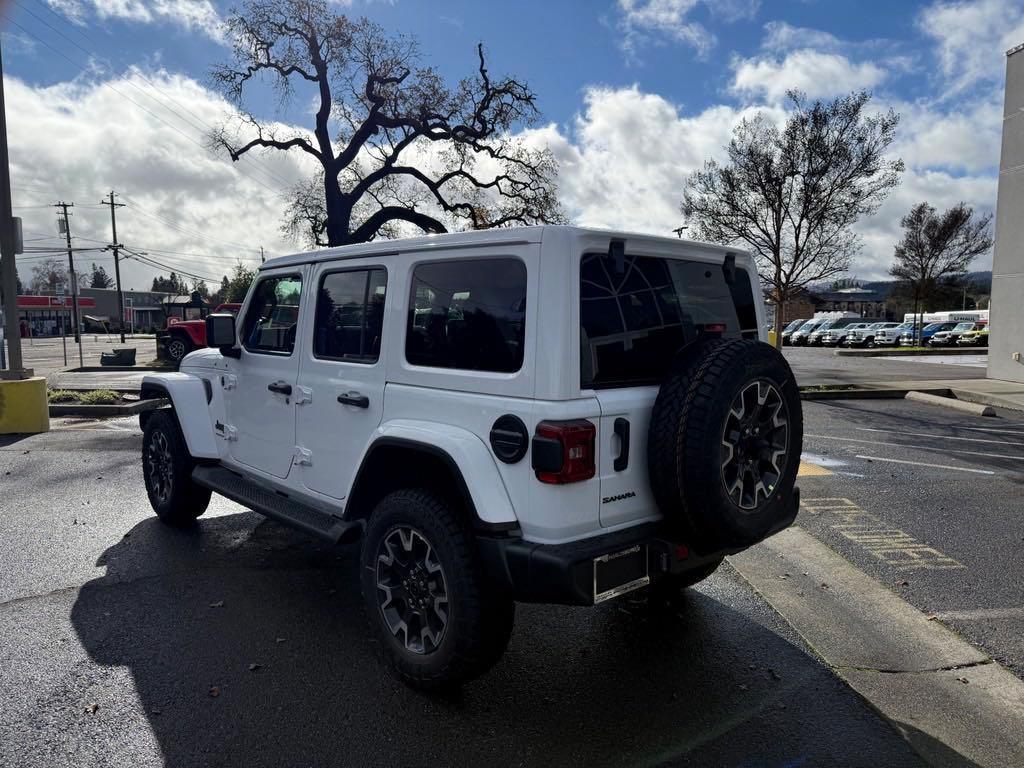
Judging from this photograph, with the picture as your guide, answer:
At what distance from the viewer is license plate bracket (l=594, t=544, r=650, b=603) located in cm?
277

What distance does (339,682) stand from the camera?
128 inches

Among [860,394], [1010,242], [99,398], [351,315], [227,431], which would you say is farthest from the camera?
[1010,242]

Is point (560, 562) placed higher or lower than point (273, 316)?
lower

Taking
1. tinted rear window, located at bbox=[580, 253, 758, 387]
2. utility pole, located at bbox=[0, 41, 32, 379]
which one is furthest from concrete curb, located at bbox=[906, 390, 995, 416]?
utility pole, located at bbox=[0, 41, 32, 379]

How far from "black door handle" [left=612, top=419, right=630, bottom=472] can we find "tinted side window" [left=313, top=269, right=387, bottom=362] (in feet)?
4.25

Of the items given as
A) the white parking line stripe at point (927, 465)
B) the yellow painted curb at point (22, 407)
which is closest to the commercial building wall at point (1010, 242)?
the white parking line stripe at point (927, 465)

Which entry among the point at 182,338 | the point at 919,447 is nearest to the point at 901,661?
the point at 919,447

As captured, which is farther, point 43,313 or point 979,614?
point 43,313

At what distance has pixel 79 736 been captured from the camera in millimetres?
2811

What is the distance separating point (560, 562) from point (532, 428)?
1.70 feet

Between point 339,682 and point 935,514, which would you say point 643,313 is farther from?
point 935,514

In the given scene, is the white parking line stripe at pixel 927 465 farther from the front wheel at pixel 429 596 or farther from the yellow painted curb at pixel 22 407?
the yellow painted curb at pixel 22 407

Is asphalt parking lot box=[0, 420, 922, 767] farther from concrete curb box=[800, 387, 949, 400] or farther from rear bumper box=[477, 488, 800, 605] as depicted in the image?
concrete curb box=[800, 387, 949, 400]

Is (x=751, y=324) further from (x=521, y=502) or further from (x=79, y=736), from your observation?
(x=79, y=736)
